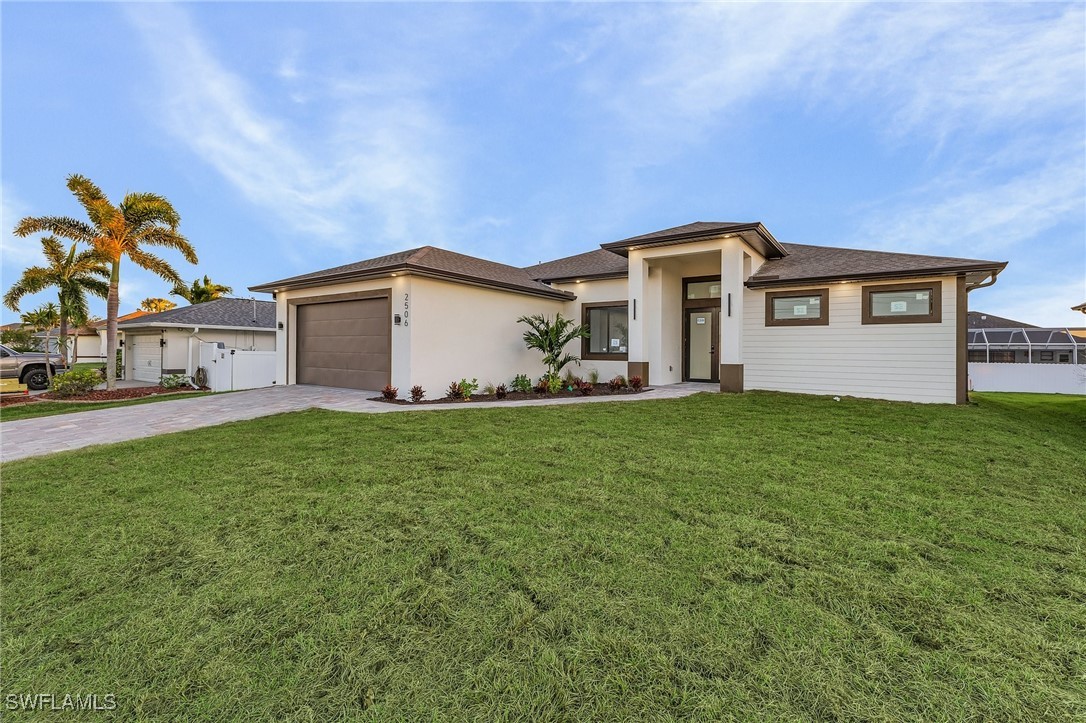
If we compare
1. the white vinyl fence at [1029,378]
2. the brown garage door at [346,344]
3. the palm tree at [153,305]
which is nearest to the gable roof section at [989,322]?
the white vinyl fence at [1029,378]

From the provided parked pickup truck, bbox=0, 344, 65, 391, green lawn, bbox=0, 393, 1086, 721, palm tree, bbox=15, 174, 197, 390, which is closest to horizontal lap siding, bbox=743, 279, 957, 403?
green lawn, bbox=0, 393, 1086, 721

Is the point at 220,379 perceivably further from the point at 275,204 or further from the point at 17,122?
the point at 275,204

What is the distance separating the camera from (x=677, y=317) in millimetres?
12836

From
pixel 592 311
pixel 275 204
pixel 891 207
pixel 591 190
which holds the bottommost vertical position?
pixel 592 311

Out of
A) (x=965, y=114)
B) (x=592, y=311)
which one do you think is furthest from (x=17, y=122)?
(x=965, y=114)

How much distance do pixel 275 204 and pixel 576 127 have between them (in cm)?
1479

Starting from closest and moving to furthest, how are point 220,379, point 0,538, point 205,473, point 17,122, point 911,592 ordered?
point 911,592, point 0,538, point 205,473, point 17,122, point 220,379

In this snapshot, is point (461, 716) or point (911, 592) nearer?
point (461, 716)

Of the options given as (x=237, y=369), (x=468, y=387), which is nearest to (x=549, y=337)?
(x=468, y=387)

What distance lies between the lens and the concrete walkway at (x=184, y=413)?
6294 mm

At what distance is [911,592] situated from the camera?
2391 millimetres

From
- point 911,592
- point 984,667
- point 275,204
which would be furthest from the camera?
point 275,204

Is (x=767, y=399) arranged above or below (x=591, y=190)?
below

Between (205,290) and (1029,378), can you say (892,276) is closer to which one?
(1029,378)
